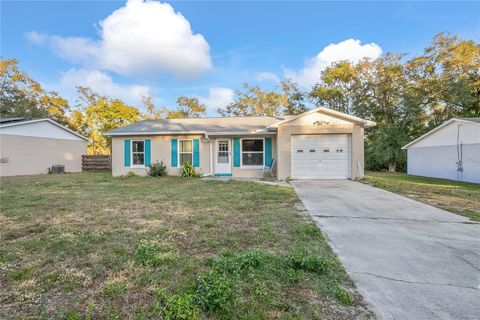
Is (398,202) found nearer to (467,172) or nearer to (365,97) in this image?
(467,172)

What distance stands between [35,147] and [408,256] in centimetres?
1996

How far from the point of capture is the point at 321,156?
1095 centimetres

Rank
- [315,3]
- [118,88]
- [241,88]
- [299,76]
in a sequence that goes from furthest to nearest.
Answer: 1. [241,88]
2. [299,76]
3. [118,88]
4. [315,3]

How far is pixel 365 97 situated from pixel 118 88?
23038 mm

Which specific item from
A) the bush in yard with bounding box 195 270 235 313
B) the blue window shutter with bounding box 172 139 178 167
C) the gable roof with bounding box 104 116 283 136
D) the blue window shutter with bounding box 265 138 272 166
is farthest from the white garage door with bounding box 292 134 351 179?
the bush in yard with bounding box 195 270 235 313

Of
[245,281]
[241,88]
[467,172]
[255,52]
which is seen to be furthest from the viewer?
[241,88]

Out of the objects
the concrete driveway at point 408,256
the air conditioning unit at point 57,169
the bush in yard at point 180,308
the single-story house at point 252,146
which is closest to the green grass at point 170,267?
the bush in yard at point 180,308

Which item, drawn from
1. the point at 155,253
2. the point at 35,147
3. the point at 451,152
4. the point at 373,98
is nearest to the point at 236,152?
the point at 155,253

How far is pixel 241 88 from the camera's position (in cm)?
2791

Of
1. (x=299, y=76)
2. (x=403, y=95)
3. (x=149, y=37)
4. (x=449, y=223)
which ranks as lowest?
(x=449, y=223)

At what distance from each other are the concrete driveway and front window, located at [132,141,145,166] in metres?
10.3

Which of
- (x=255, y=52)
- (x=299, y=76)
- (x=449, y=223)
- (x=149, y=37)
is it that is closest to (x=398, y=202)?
(x=449, y=223)

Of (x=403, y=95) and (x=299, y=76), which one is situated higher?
(x=299, y=76)

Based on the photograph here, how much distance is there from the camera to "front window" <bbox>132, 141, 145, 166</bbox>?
1315 centimetres
